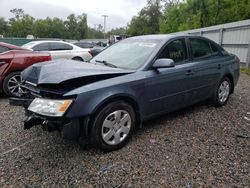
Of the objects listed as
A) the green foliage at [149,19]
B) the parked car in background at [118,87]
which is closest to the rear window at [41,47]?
the parked car in background at [118,87]

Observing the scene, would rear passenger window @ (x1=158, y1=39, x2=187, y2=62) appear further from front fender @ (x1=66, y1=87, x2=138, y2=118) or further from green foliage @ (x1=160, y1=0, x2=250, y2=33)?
green foliage @ (x1=160, y1=0, x2=250, y2=33)

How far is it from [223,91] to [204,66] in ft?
3.36

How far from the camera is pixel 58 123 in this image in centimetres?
260

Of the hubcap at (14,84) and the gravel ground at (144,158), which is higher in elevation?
the hubcap at (14,84)

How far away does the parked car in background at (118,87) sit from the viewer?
264cm

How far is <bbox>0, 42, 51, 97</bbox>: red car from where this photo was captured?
206 inches

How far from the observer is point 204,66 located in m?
4.17

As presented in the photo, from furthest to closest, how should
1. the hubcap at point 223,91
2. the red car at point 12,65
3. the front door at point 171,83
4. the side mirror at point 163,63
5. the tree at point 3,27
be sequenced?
the tree at point 3,27, the red car at point 12,65, the hubcap at point 223,91, the front door at point 171,83, the side mirror at point 163,63

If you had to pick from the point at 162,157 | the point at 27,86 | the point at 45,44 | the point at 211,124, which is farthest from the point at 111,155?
the point at 45,44

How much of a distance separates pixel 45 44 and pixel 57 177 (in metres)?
7.54

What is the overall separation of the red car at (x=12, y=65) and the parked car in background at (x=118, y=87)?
226 cm

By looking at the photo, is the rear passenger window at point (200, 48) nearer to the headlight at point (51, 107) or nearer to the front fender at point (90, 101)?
the front fender at point (90, 101)

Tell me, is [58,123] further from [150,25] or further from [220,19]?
[150,25]

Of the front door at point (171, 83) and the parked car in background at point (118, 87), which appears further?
the front door at point (171, 83)
